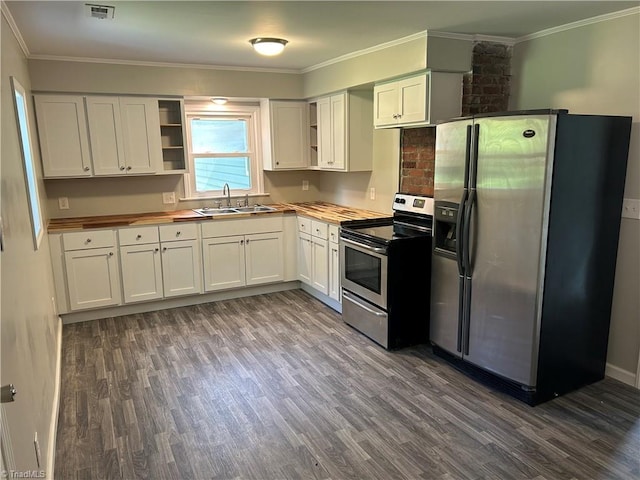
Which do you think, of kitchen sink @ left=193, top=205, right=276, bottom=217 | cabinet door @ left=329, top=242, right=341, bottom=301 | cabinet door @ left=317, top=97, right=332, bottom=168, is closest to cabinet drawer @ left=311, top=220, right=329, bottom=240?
cabinet door @ left=329, top=242, right=341, bottom=301

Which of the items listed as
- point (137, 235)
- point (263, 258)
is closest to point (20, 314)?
point (137, 235)

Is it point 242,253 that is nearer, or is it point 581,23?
point 581,23

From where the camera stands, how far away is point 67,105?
4184 millimetres

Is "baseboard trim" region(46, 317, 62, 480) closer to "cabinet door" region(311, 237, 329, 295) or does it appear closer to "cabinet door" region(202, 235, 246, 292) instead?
"cabinet door" region(202, 235, 246, 292)

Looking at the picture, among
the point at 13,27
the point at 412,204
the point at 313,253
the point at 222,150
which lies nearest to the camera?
the point at 13,27

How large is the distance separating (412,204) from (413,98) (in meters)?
0.91

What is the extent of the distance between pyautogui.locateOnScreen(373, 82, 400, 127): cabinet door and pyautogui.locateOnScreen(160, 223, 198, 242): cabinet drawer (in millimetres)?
2079

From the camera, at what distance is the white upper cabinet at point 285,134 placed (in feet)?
16.8

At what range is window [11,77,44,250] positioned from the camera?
9.23 feet

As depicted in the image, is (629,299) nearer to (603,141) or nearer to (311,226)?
(603,141)

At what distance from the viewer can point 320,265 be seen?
4570 mm

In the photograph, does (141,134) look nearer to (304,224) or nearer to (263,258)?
(263,258)

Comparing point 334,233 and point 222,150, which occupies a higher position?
point 222,150

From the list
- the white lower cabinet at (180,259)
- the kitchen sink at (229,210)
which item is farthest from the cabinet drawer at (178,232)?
the kitchen sink at (229,210)
